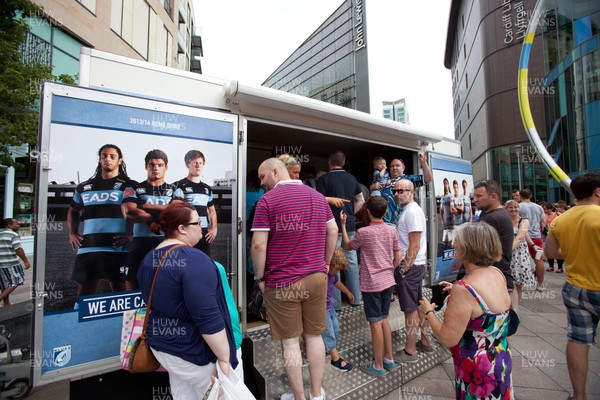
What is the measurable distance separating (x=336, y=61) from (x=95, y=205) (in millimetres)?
11511

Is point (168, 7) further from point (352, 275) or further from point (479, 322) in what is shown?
point (479, 322)

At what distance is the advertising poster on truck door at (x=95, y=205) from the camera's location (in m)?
2.03

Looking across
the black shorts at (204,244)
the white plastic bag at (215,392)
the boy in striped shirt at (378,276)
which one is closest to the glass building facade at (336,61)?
the boy in striped shirt at (378,276)

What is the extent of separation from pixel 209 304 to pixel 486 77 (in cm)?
2860

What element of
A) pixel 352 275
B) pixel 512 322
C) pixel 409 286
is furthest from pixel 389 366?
pixel 512 322

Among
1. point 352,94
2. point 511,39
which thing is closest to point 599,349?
point 352,94

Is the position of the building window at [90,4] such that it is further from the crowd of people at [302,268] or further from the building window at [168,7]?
the crowd of people at [302,268]

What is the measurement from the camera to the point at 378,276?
295cm

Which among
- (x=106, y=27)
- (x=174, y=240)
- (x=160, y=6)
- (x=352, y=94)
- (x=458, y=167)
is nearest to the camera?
(x=174, y=240)

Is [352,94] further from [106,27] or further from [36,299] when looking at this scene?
[106,27]

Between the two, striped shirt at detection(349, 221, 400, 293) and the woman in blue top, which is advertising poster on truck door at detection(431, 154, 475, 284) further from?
the woman in blue top

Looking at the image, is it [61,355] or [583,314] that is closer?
[61,355]

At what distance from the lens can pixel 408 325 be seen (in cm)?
327

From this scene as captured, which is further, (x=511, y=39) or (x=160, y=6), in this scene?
(x=511, y=39)
